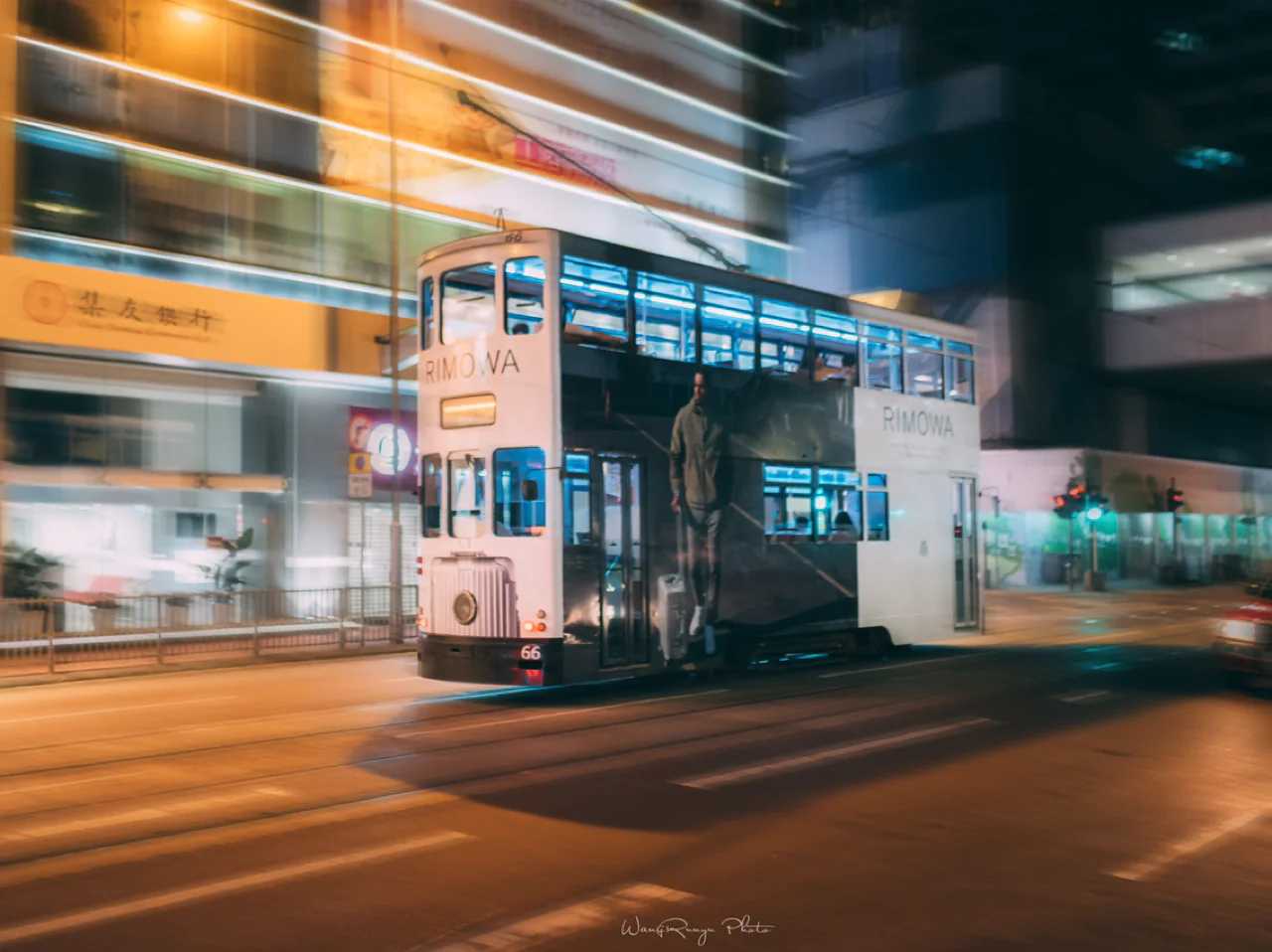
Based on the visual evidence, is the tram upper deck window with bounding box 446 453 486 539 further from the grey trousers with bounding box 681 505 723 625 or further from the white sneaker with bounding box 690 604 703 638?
the white sneaker with bounding box 690 604 703 638

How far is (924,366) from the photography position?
60.1 feet

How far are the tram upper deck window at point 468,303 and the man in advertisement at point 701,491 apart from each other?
2.55 meters

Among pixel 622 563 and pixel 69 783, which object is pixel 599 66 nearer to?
pixel 622 563

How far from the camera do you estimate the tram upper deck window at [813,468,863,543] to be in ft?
53.3

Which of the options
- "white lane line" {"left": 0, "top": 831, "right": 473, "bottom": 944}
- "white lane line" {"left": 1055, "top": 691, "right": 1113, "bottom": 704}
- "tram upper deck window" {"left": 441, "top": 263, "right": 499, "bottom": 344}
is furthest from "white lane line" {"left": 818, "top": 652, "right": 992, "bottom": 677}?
"white lane line" {"left": 0, "top": 831, "right": 473, "bottom": 944}

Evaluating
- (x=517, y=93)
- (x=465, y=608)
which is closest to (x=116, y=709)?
(x=465, y=608)

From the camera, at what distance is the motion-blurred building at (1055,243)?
4619cm

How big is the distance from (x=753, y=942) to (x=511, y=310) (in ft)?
28.5

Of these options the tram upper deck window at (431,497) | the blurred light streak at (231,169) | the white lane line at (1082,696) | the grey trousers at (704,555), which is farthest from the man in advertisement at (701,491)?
the blurred light streak at (231,169)

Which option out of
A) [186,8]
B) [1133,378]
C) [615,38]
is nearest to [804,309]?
[186,8]

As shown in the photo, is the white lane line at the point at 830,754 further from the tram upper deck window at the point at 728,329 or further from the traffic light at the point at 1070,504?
the traffic light at the point at 1070,504

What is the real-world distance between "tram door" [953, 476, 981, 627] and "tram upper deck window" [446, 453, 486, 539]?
8872mm

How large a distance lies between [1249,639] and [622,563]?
7.25m
